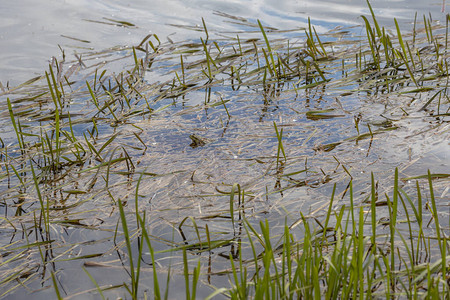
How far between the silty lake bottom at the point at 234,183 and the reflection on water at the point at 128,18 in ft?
2.41

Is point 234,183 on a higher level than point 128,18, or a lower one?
lower

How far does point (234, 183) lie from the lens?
1.87 meters

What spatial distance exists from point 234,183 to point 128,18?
377 cm

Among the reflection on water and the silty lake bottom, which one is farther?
the reflection on water

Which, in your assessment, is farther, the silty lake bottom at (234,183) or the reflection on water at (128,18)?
the reflection on water at (128,18)

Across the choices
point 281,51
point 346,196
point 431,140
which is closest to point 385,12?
point 281,51

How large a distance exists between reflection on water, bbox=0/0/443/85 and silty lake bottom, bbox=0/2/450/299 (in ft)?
2.41

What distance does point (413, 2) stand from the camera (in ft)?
18.7

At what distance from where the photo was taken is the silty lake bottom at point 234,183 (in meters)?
1.41

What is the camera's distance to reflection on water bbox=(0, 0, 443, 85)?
14.1ft

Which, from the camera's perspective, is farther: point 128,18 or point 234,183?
point 128,18

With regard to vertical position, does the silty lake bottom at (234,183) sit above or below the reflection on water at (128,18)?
below

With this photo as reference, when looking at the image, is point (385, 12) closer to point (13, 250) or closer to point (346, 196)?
point (346, 196)

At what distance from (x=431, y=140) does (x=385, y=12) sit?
3.44m
